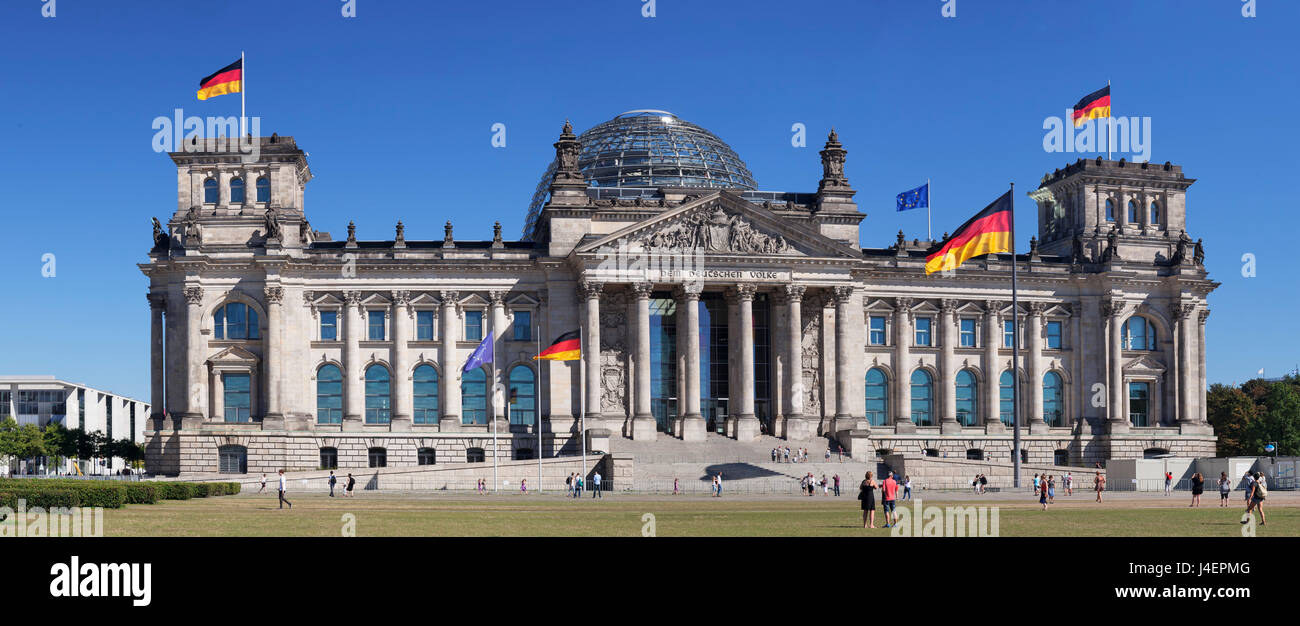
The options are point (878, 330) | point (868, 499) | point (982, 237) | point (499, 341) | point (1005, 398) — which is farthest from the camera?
point (1005, 398)

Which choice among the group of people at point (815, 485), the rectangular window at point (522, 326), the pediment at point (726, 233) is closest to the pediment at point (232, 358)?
the rectangular window at point (522, 326)

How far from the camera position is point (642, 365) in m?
91.6

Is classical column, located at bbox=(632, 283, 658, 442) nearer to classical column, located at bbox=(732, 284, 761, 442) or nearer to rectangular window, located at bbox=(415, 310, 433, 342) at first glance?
classical column, located at bbox=(732, 284, 761, 442)

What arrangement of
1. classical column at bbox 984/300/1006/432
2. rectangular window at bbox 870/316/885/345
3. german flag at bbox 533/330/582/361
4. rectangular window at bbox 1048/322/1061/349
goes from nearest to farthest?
1. german flag at bbox 533/330/582/361
2. rectangular window at bbox 870/316/885/345
3. classical column at bbox 984/300/1006/432
4. rectangular window at bbox 1048/322/1061/349

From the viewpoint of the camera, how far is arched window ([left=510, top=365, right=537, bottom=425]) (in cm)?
9619

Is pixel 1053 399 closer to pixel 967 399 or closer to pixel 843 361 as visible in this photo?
pixel 967 399

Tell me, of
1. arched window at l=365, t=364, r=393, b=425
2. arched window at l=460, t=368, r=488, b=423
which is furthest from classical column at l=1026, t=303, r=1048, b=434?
arched window at l=365, t=364, r=393, b=425

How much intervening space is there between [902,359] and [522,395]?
2929 cm

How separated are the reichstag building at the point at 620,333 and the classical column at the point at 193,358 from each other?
0.15 metres

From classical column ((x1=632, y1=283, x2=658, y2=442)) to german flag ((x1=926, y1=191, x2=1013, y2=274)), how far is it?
32.2 meters

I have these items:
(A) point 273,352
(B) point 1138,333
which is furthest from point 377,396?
(B) point 1138,333
